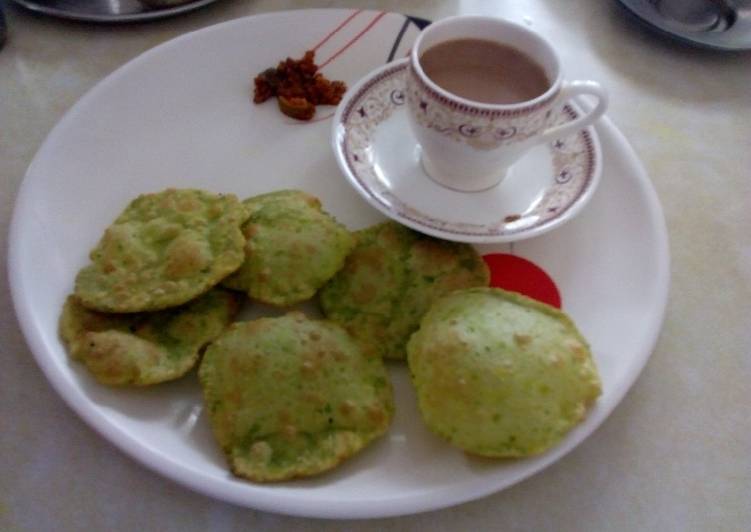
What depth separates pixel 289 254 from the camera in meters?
0.83

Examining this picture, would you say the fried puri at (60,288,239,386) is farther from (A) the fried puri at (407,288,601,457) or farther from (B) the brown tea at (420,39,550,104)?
(B) the brown tea at (420,39,550,104)

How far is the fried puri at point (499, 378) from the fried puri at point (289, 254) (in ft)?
0.52

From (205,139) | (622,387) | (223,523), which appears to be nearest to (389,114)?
(205,139)

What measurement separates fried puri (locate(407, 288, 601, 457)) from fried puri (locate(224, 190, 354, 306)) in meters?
0.16

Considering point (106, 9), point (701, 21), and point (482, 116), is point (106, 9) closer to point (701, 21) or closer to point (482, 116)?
point (482, 116)

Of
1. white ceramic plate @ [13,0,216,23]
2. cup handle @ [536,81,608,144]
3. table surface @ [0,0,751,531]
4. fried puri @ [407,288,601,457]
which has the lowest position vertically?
table surface @ [0,0,751,531]

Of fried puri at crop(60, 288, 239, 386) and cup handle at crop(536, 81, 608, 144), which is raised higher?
cup handle at crop(536, 81, 608, 144)

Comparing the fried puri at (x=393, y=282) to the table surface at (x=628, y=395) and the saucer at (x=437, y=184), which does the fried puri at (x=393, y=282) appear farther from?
the table surface at (x=628, y=395)

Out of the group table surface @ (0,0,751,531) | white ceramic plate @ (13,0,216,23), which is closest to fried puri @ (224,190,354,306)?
table surface @ (0,0,751,531)

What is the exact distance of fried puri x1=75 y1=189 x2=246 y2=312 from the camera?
0.78 metres

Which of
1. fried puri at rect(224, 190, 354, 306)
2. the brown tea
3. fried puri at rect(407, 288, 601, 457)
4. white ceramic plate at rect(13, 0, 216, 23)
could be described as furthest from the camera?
white ceramic plate at rect(13, 0, 216, 23)

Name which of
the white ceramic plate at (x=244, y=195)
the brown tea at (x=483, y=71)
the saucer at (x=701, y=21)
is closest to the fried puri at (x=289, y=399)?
the white ceramic plate at (x=244, y=195)

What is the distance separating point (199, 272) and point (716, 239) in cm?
84

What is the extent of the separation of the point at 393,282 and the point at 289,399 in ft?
0.73
